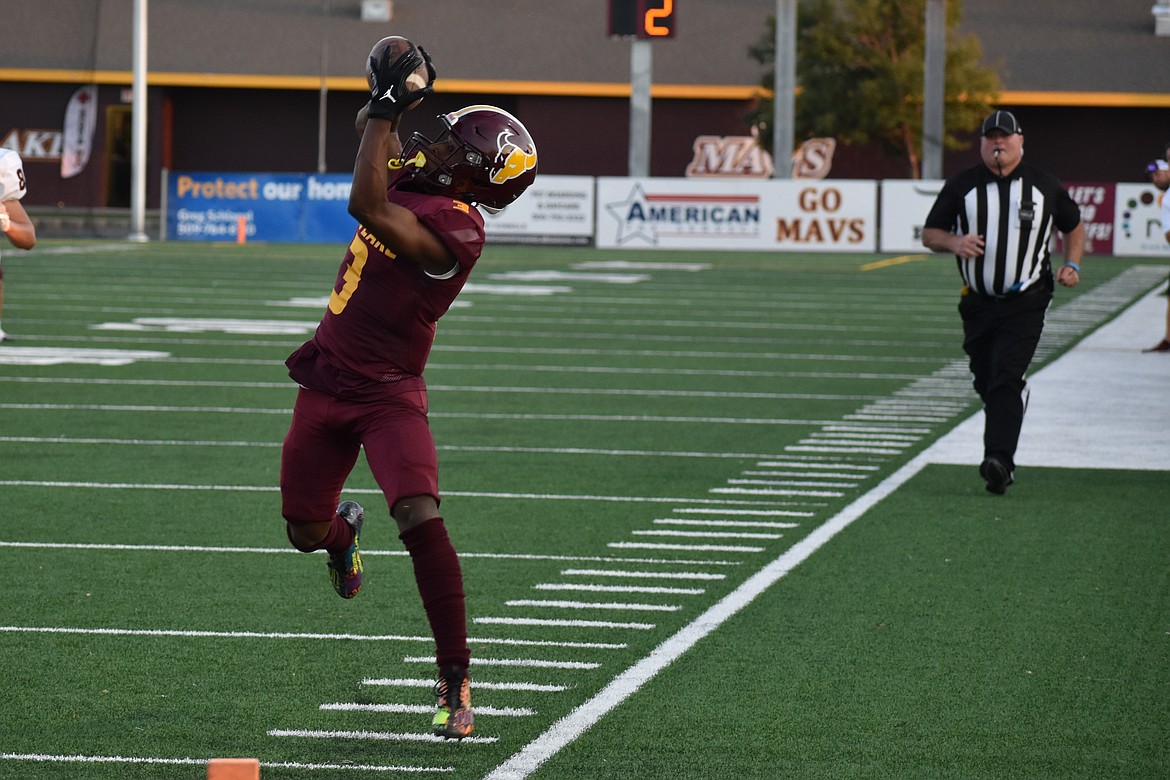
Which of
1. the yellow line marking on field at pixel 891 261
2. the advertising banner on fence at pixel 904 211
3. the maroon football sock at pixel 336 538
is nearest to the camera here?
the maroon football sock at pixel 336 538

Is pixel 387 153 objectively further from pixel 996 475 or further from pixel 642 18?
pixel 642 18

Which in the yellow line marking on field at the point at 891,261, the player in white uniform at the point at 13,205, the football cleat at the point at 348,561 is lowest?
the football cleat at the point at 348,561

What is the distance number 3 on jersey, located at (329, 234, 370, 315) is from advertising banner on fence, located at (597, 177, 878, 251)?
90.1 ft

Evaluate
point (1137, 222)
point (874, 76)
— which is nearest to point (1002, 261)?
point (1137, 222)

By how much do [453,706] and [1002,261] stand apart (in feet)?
17.7

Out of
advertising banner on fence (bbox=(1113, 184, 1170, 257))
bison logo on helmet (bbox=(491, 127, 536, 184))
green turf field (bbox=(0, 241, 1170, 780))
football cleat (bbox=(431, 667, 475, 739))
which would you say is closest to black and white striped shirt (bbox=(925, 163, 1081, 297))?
green turf field (bbox=(0, 241, 1170, 780))

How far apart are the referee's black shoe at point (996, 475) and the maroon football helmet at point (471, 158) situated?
4836 mm

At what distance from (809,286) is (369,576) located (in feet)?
62.3

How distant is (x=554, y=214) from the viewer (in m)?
34.3

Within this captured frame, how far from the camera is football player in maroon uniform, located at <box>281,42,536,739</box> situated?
5.36 meters

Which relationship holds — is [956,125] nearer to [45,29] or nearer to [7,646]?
[45,29]

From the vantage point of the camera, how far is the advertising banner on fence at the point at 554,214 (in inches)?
1344

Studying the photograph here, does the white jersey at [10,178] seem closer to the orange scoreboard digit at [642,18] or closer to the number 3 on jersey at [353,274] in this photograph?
the number 3 on jersey at [353,274]

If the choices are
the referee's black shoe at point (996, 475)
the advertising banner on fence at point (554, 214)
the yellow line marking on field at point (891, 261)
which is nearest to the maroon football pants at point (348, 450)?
the referee's black shoe at point (996, 475)
